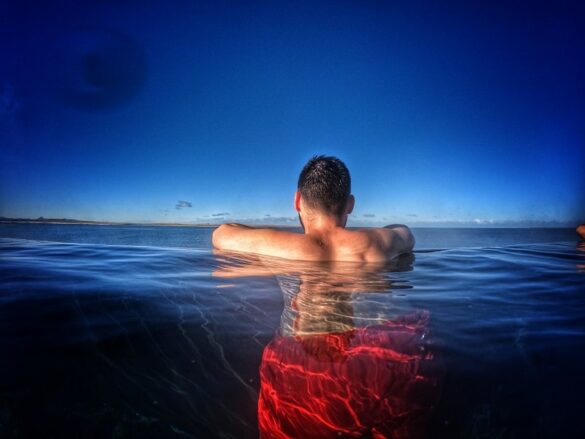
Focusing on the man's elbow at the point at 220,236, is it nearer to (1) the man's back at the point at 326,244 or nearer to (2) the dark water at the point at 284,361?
(1) the man's back at the point at 326,244

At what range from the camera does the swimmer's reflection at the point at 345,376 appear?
142 cm

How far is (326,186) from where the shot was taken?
4.17 m

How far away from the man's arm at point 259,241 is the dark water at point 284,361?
4.41 ft

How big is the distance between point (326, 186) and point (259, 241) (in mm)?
1406

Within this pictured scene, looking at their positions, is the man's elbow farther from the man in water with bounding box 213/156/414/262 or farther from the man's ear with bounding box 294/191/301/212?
the man's ear with bounding box 294/191/301/212

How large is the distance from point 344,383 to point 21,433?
1491 mm

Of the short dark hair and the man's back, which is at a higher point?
the short dark hair

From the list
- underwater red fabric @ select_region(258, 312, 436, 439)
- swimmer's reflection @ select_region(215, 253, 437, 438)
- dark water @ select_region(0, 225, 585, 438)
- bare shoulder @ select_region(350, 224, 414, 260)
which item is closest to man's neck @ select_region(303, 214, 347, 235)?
bare shoulder @ select_region(350, 224, 414, 260)

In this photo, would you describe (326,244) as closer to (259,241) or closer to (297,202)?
(297,202)

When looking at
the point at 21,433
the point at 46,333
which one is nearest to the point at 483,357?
the point at 21,433

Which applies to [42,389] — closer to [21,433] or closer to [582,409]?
[21,433]

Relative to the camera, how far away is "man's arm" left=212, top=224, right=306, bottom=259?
432 centimetres

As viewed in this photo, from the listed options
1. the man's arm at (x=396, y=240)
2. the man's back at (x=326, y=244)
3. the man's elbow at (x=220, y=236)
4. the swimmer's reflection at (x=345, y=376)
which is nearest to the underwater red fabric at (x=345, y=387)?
the swimmer's reflection at (x=345, y=376)

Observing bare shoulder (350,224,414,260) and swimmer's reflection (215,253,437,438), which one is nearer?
swimmer's reflection (215,253,437,438)
